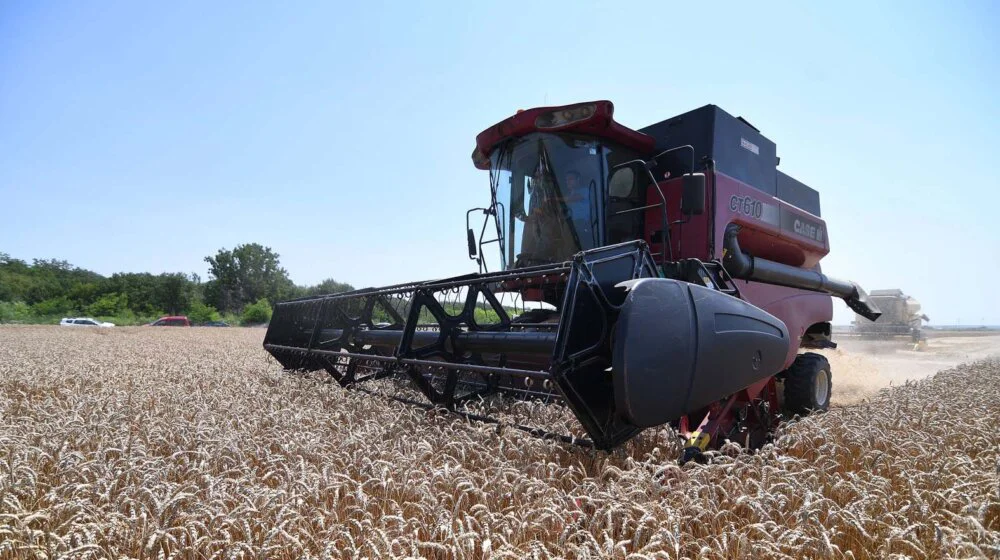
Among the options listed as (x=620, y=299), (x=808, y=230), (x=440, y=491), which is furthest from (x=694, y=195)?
(x=808, y=230)

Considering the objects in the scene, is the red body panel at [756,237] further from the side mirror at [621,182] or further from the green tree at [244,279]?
the green tree at [244,279]

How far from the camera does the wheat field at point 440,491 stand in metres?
1.57

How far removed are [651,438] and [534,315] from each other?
1.69m

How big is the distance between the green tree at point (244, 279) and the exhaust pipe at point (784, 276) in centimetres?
5641

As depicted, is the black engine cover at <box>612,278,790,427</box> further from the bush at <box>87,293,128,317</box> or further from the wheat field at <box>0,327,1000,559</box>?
the bush at <box>87,293,128,317</box>

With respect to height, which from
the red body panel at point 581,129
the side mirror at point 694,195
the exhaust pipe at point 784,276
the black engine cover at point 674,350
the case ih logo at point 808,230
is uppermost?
the red body panel at point 581,129

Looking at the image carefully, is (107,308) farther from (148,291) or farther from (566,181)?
(566,181)

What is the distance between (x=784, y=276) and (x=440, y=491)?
4.30 meters

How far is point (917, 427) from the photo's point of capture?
11.1 feet

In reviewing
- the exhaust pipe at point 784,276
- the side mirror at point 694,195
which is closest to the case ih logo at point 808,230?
the exhaust pipe at point 784,276

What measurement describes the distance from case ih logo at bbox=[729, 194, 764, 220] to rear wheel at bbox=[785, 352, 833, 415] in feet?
4.72

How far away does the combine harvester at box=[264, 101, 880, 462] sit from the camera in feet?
7.47

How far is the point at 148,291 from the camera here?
49531 millimetres

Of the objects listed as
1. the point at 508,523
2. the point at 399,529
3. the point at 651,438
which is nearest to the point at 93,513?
the point at 399,529
